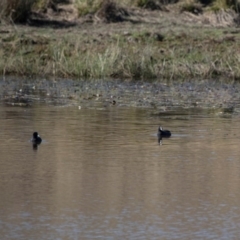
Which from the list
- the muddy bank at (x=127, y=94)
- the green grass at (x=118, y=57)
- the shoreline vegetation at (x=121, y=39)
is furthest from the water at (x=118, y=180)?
the shoreline vegetation at (x=121, y=39)

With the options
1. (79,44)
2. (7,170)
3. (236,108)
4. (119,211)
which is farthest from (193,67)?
(119,211)

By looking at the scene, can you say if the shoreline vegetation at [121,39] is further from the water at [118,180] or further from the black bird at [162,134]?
the black bird at [162,134]

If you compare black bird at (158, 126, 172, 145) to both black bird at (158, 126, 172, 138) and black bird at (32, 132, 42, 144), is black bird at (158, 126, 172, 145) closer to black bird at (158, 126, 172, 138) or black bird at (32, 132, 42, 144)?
black bird at (158, 126, 172, 138)

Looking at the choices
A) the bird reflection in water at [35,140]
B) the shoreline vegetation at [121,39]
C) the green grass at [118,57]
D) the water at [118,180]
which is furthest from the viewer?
the shoreline vegetation at [121,39]

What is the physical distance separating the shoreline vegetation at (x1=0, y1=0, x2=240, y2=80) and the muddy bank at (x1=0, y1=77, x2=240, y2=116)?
61 centimetres

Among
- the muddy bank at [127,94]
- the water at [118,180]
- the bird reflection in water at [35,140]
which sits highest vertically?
the muddy bank at [127,94]

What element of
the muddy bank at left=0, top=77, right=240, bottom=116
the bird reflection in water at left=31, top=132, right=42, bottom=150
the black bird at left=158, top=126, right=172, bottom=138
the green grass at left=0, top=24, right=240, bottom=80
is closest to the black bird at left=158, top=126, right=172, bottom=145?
the black bird at left=158, top=126, right=172, bottom=138

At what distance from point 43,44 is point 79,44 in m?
0.85

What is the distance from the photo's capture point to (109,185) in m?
10.6

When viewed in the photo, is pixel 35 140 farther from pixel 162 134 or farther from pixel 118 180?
pixel 118 180

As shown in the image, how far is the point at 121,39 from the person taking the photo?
2559 centimetres

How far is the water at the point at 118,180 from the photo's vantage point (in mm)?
9062

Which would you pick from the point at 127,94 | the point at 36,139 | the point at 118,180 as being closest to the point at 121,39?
the point at 127,94

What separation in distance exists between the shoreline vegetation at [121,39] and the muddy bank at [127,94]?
611 millimetres
